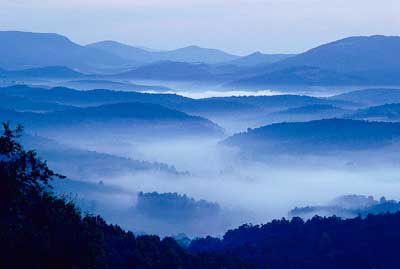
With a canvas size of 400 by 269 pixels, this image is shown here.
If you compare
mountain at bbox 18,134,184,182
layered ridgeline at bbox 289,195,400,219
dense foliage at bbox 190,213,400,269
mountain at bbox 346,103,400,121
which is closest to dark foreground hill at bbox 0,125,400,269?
dense foliage at bbox 190,213,400,269

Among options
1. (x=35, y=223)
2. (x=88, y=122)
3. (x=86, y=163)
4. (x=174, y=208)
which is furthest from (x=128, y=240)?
(x=88, y=122)

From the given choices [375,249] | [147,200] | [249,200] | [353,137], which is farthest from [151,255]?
[353,137]

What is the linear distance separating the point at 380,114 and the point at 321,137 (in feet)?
135

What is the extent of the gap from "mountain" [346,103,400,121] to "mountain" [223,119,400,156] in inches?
1147

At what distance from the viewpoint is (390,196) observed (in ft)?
382

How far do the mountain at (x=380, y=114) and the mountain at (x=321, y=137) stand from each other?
95.5 feet

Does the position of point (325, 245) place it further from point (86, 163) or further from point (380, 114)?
point (380, 114)

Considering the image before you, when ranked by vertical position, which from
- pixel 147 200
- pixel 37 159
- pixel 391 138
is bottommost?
pixel 37 159

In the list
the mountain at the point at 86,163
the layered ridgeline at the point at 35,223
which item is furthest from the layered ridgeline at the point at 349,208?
the layered ridgeline at the point at 35,223

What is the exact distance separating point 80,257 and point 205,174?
127 metres

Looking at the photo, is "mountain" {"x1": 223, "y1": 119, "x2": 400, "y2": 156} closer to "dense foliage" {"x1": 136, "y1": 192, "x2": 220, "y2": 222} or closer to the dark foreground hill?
"dense foliage" {"x1": 136, "y1": 192, "x2": 220, "y2": 222}

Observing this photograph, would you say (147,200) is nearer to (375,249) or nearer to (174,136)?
(375,249)

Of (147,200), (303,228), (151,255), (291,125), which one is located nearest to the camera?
(151,255)

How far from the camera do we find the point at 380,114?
195 metres
